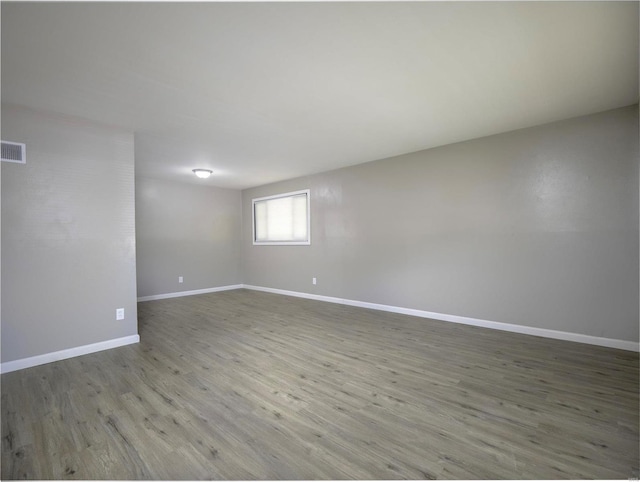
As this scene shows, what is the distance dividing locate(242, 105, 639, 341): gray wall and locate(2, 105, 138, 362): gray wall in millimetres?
3436

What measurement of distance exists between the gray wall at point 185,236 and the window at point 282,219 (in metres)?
0.75

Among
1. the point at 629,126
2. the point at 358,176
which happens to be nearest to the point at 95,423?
the point at 358,176

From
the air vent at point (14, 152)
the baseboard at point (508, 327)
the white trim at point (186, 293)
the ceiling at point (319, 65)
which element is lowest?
the white trim at point (186, 293)

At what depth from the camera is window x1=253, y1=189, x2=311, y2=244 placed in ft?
19.8

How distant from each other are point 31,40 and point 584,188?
4995 mm

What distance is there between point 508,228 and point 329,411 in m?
3.13

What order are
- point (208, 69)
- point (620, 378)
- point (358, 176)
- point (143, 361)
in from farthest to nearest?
point (358, 176) → point (143, 361) → point (620, 378) → point (208, 69)

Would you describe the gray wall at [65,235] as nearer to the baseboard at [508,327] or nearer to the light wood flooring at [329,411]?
the light wood flooring at [329,411]

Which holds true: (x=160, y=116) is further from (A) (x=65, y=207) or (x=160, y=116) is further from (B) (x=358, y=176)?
(B) (x=358, y=176)

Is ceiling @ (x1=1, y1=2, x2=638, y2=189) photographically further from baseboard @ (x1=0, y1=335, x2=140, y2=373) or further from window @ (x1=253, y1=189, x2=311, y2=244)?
window @ (x1=253, y1=189, x2=311, y2=244)

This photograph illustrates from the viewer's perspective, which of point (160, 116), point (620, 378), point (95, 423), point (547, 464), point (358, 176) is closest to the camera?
point (547, 464)

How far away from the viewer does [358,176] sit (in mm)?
5098

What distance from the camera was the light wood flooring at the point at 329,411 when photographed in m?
1.46

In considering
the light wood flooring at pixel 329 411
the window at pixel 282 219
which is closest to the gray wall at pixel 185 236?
the window at pixel 282 219
